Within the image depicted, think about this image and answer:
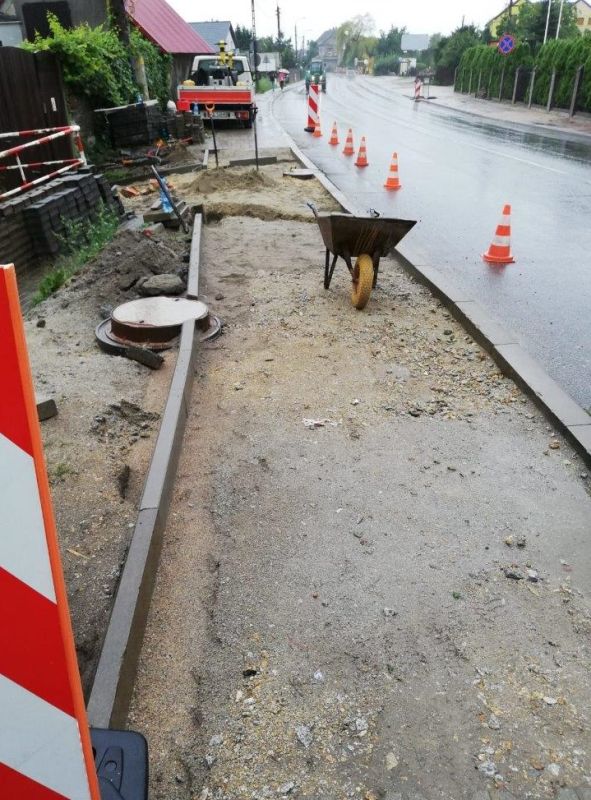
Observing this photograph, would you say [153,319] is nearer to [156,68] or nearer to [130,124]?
[130,124]

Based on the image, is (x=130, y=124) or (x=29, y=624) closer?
(x=29, y=624)

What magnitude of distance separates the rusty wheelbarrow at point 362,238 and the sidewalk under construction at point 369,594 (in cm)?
139

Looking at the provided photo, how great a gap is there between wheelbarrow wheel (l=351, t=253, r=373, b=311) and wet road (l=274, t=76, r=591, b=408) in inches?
54.6

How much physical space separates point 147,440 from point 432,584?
2198 millimetres

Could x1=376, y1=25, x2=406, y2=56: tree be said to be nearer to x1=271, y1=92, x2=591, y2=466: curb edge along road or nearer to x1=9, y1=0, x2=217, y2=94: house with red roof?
x1=9, y1=0, x2=217, y2=94: house with red roof

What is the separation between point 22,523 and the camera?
1.19 m

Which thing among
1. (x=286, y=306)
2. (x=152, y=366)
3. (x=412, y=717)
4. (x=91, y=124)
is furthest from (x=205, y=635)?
(x=91, y=124)

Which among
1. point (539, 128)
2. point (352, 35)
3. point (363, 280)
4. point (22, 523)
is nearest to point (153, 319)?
point (363, 280)

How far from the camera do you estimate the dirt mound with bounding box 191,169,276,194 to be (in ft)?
40.1

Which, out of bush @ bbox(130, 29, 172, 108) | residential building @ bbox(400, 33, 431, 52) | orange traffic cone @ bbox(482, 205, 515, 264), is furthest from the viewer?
residential building @ bbox(400, 33, 431, 52)

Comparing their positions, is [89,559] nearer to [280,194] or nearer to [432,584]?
[432,584]

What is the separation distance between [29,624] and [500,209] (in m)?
11.5

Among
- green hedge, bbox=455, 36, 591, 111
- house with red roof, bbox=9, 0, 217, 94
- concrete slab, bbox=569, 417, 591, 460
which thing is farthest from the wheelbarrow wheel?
green hedge, bbox=455, 36, 591, 111

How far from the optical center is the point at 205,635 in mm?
2820
